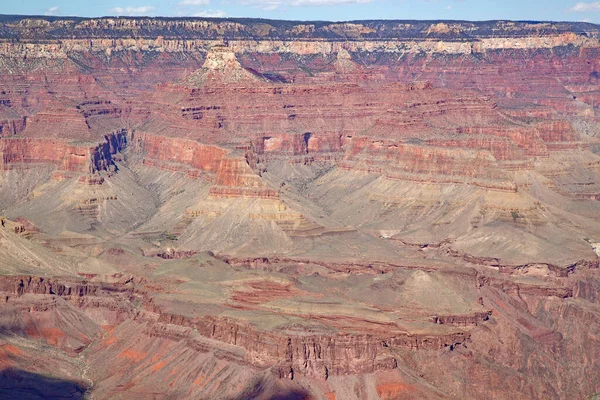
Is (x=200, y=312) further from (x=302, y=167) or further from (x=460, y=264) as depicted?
(x=302, y=167)

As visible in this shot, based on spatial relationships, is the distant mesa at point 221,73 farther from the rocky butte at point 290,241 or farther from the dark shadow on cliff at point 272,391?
the dark shadow on cliff at point 272,391

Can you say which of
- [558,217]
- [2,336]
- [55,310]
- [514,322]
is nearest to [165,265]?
[55,310]

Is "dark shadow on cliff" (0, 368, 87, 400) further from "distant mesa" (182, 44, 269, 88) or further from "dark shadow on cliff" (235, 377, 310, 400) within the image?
"distant mesa" (182, 44, 269, 88)

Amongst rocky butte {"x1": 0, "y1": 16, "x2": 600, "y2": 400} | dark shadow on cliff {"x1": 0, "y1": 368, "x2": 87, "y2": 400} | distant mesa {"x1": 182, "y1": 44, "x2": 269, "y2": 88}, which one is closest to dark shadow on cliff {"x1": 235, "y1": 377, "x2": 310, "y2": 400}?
rocky butte {"x1": 0, "y1": 16, "x2": 600, "y2": 400}

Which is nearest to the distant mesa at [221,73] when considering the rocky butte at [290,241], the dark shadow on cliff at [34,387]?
the rocky butte at [290,241]

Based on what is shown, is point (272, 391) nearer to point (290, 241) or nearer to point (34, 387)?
point (34, 387)

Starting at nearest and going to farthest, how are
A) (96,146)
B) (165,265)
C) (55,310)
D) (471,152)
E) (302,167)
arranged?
(55,310) < (165,265) < (471,152) < (96,146) < (302,167)

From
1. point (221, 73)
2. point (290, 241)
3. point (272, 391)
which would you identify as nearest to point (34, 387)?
point (272, 391)
